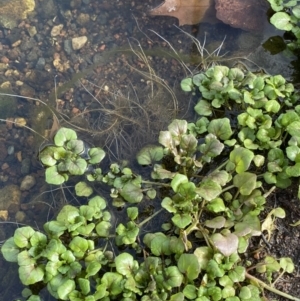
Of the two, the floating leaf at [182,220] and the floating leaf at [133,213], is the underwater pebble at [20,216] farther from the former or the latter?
the floating leaf at [182,220]

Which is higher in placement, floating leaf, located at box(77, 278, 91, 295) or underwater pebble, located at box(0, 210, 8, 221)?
floating leaf, located at box(77, 278, 91, 295)

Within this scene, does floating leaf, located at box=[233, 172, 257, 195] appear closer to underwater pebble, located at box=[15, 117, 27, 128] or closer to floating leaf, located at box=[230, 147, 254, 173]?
floating leaf, located at box=[230, 147, 254, 173]

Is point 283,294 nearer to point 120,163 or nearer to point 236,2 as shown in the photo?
point 120,163

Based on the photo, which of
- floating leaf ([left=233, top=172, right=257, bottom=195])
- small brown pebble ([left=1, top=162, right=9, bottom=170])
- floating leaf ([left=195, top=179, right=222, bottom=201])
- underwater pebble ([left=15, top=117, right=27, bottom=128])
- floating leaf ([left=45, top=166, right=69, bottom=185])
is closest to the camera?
floating leaf ([left=195, top=179, right=222, bottom=201])

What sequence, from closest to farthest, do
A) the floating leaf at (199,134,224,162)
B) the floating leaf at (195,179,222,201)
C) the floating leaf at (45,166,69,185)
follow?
the floating leaf at (195,179,222,201)
the floating leaf at (199,134,224,162)
the floating leaf at (45,166,69,185)

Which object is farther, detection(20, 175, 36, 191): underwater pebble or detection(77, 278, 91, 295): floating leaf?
detection(20, 175, 36, 191): underwater pebble

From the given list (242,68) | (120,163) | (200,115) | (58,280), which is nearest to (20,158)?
(120,163)

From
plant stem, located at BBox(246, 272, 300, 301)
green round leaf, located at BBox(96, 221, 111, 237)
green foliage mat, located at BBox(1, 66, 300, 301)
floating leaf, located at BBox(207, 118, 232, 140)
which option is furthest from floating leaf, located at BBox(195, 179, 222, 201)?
green round leaf, located at BBox(96, 221, 111, 237)
